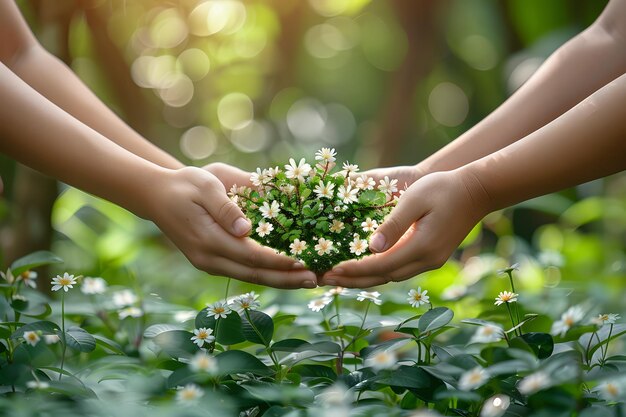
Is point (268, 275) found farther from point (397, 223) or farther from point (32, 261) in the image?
point (32, 261)

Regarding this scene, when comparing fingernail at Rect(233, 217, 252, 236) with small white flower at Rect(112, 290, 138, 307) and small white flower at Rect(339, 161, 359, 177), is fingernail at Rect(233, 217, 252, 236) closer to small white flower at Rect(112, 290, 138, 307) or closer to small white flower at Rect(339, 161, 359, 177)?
small white flower at Rect(339, 161, 359, 177)

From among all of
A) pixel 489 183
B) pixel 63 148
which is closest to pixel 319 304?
pixel 489 183

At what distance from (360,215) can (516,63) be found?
2207 mm

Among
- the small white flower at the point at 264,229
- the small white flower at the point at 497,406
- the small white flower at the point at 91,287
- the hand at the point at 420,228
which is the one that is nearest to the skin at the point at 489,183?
the hand at the point at 420,228

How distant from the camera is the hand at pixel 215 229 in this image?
92cm

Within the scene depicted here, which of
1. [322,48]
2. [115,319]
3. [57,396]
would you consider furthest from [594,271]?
[322,48]

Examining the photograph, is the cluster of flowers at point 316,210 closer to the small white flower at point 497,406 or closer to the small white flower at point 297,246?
the small white flower at point 297,246

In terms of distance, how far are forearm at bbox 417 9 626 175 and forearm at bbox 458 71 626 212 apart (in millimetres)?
209

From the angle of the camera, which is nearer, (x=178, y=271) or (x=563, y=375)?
(x=563, y=375)

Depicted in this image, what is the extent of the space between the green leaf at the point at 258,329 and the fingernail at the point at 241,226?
0.11 meters

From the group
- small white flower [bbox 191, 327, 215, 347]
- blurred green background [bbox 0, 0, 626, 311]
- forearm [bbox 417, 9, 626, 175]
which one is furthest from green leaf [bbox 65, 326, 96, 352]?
forearm [bbox 417, 9, 626, 175]

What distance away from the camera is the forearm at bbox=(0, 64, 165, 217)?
93 cm

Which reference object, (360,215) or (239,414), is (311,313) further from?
(239,414)

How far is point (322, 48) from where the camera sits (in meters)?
4.34
